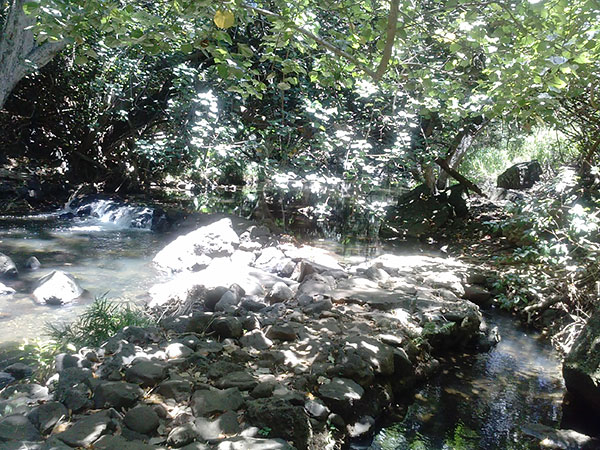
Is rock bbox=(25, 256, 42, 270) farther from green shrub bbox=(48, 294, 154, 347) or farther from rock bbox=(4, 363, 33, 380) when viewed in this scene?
rock bbox=(4, 363, 33, 380)

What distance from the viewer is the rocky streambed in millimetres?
2465

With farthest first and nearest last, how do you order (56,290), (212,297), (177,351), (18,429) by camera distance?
(56,290)
(212,297)
(177,351)
(18,429)

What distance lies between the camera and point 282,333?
3848mm

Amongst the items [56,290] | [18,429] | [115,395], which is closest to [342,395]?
[115,395]

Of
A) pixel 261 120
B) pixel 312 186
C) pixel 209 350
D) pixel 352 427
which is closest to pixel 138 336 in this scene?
pixel 209 350

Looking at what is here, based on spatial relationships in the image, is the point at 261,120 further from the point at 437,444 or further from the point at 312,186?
the point at 437,444

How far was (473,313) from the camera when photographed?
5.05 m

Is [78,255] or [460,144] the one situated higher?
[460,144]

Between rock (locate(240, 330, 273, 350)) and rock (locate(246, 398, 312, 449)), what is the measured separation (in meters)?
0.95

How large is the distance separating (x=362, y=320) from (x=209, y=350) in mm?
1653

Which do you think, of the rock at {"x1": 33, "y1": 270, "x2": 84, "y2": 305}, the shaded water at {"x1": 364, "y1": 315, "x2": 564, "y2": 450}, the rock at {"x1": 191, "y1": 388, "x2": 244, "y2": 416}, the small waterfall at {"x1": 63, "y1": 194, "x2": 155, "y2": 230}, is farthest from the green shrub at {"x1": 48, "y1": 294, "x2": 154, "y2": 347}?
the small waterfall at {"x1": 63, "y1": 194, "x2": 155, "y2": 230}

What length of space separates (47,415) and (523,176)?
38.4 ft

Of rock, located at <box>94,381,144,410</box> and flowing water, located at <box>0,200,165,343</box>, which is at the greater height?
rock, located at <box>94,381,144,410</box>

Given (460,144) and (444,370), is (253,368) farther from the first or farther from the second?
(460,144)
